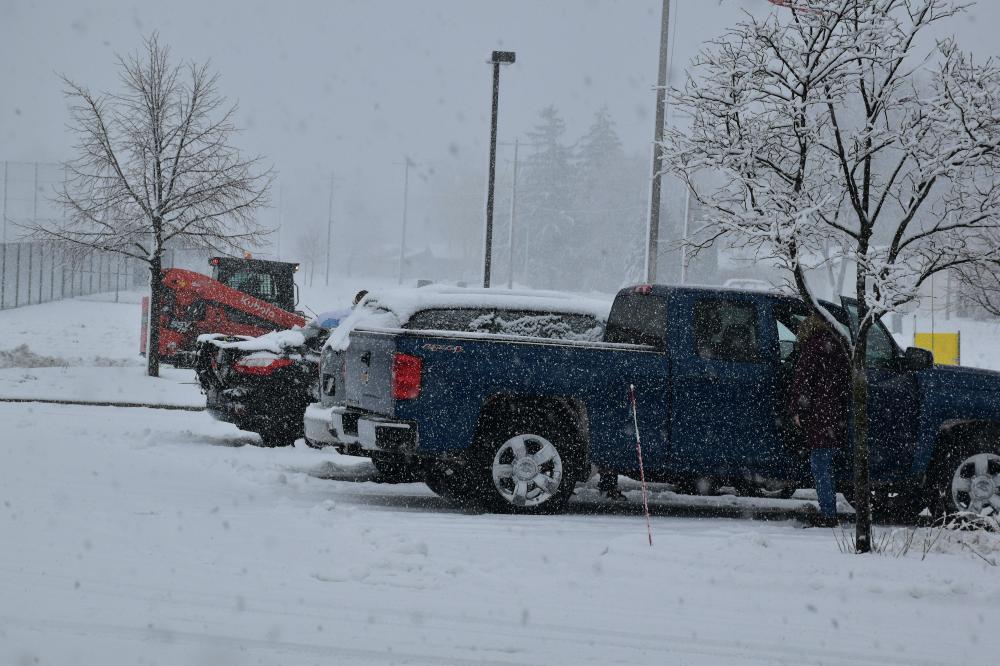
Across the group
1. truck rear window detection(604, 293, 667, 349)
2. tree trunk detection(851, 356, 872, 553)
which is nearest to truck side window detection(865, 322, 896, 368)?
truck rear window detection(604, 293, 667, 349)

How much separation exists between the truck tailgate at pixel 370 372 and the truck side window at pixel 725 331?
8.24 ft

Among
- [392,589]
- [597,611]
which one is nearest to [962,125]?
[597,611]

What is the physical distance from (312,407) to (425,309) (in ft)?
4.66

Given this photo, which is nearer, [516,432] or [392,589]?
[392,589]

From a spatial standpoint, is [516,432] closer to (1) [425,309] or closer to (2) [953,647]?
(1) [425,309]

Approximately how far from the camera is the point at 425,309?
9.67 metres

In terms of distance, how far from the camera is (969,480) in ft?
31.1

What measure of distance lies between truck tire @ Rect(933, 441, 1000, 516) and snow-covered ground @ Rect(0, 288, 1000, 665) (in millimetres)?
1240

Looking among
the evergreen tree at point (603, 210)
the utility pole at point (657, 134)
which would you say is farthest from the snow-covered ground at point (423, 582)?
the evergreen tree at point (603, 210)

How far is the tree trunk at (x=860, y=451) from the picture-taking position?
7582 mm

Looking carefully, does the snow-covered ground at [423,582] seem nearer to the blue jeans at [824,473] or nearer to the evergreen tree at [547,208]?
the blue jeans at [824,473]

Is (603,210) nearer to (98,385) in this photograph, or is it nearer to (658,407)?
(98,385)

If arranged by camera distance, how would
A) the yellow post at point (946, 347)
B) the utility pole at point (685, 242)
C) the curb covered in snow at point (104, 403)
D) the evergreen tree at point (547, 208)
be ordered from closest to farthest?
the utility pole at point (685, 242) → the curb covered in snow at point (104, 403) → the yellow post at point (946, 347) → the evergreen tree at point (547, 208)

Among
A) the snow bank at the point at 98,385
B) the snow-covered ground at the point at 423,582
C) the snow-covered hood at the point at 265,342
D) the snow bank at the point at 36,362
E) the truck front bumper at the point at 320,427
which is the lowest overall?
the snow-covered ground at the point at 423,582
